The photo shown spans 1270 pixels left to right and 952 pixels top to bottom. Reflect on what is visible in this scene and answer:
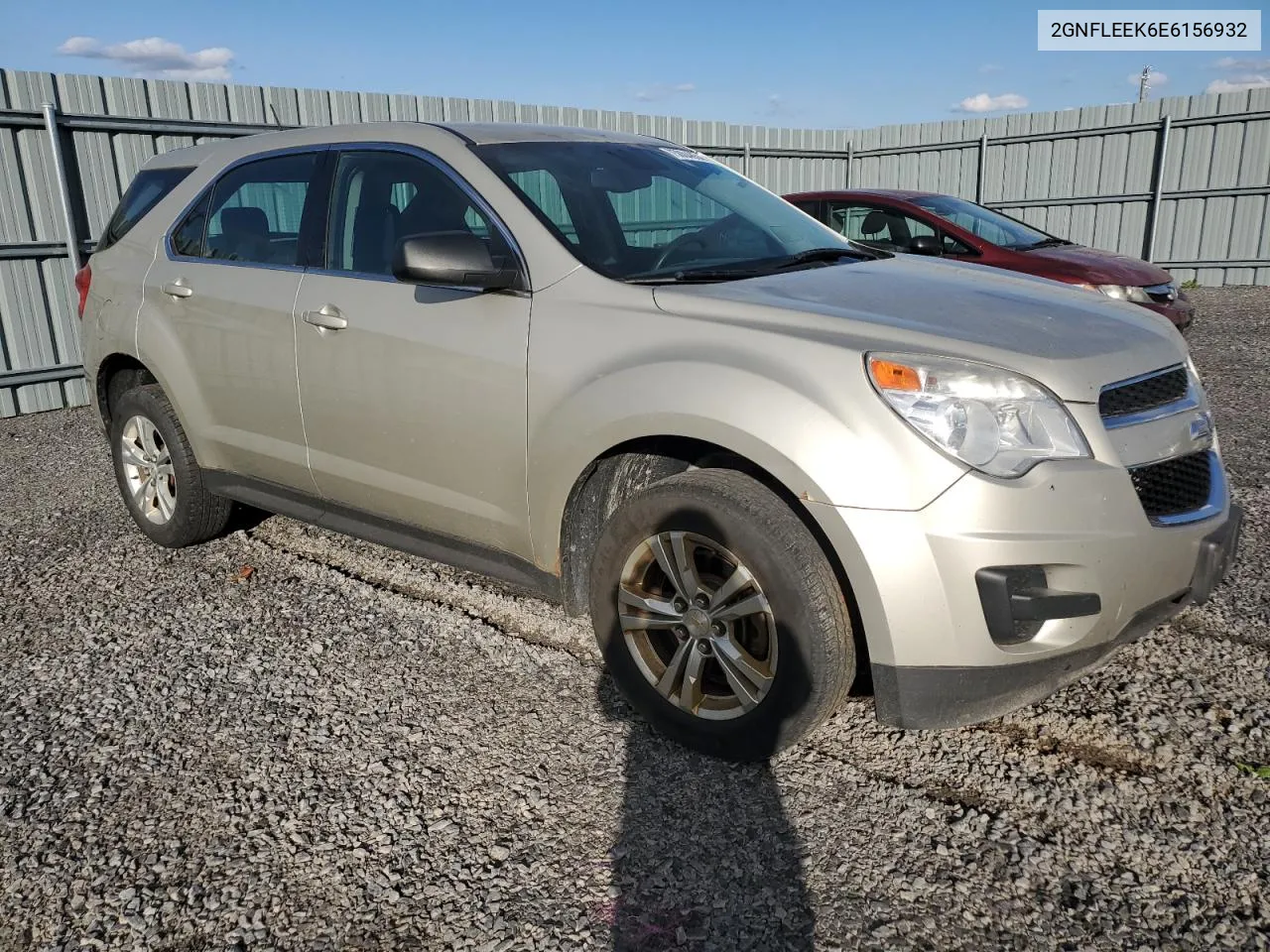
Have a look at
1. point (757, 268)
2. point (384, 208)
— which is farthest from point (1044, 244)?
point (384, 208)

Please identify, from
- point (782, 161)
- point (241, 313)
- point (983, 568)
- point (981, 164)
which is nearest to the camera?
point (983, 568)

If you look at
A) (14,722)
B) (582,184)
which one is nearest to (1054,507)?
(582,184)

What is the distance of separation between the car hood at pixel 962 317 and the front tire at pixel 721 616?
1.55 ft

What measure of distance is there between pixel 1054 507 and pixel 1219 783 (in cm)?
99

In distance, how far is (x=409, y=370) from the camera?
3.29 meters

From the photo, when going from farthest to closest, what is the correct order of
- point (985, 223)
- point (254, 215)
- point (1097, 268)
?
point (985, 223), point (1097, 268), point (254, 215)

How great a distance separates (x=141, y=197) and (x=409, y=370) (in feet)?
7.30

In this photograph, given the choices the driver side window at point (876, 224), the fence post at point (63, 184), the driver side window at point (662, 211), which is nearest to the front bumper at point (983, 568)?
the driver side window at point (662, 211)

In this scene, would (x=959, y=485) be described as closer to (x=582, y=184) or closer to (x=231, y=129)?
(x=582, y=184)

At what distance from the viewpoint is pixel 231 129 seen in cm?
931

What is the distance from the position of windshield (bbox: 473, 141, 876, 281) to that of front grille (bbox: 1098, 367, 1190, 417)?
1.16 meters

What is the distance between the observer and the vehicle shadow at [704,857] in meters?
2.19

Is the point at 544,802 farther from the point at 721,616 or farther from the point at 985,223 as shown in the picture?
the point at 985,223

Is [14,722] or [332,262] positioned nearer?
[14,722]
